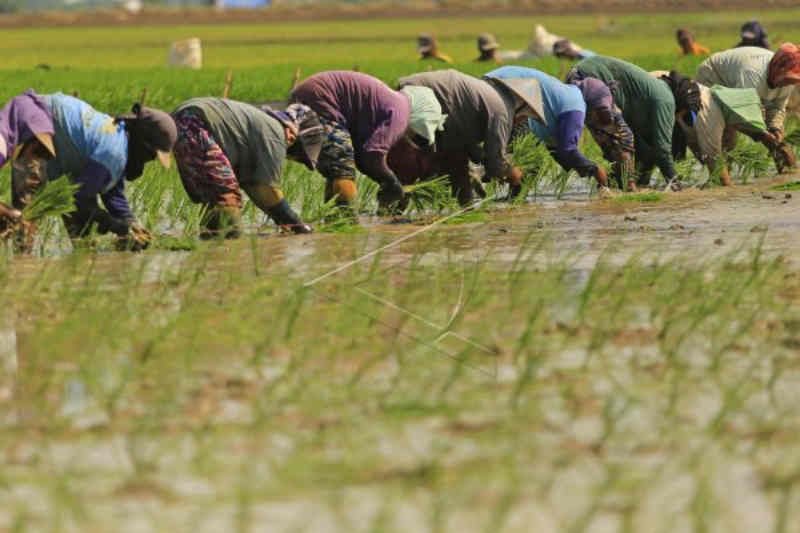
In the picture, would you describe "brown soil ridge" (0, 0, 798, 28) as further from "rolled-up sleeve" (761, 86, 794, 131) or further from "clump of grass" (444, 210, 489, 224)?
"clump of grass" (444, 210, 489, 224)

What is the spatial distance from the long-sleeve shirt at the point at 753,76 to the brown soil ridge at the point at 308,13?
39093 mm

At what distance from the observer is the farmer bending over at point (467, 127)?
930 cm

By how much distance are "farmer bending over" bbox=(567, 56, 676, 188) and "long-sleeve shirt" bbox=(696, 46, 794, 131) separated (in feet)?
4.23

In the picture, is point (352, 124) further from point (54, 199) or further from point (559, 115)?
point (54, 199)

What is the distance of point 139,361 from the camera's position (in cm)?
466

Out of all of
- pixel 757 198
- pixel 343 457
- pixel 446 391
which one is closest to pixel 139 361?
pixel 446 391

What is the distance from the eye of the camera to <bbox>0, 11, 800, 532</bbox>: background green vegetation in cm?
330

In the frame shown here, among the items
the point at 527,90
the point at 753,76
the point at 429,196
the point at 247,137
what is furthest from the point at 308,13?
the point at 247,137

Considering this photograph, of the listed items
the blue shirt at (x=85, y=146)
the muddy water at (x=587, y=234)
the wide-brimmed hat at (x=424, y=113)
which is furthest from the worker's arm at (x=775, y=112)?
the blue shirt at (x=85, y=146)

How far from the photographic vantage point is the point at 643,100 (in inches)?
427

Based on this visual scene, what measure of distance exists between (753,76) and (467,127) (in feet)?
11.7

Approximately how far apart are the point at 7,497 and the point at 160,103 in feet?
47.9

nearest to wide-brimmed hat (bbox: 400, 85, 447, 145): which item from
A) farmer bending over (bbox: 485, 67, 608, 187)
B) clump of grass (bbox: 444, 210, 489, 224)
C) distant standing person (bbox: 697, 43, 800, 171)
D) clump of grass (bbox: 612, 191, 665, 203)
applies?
clump of grass (bbox: 444, 210, 489, 224)

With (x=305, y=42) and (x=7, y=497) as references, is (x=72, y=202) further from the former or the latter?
(x=305, y=42)
